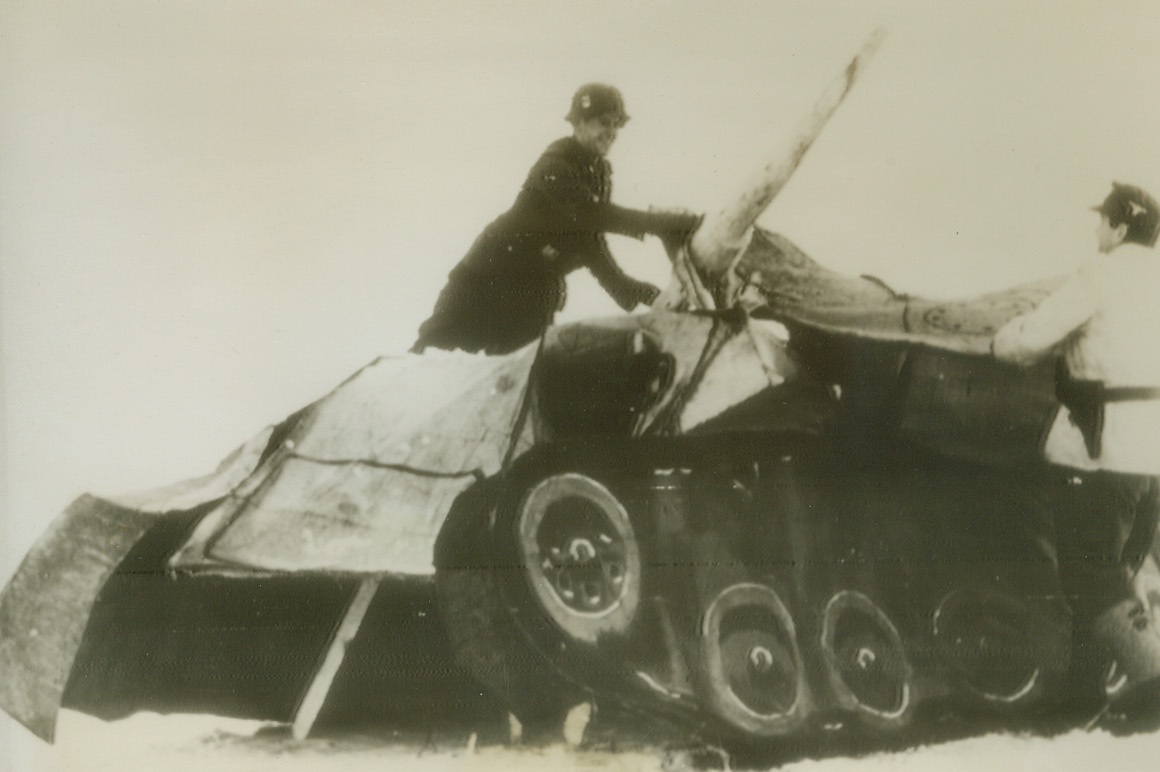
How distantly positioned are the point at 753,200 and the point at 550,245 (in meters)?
0.50

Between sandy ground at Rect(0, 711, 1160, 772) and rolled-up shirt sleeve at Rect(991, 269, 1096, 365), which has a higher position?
rolled-up shirt sleeve at Rect(991, 269, 1096, 365)

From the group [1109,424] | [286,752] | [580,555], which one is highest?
[1109,424]

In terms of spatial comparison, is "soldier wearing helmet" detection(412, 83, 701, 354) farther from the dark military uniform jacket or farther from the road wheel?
the road wheel

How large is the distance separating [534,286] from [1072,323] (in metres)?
1.30

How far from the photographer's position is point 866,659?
7.61ft

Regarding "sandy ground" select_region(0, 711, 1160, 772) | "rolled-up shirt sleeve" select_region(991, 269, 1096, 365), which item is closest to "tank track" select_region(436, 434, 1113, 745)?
"sandy ground" select_region(0, 711, 1160, 772)

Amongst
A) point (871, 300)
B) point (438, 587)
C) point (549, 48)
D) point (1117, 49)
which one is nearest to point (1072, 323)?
point (871, 300)

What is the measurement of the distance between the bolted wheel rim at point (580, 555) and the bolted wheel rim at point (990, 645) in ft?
2.42

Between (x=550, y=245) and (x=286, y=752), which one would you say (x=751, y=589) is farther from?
(x=286, y=752)

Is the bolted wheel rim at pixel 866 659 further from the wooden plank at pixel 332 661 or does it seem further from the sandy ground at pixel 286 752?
the wooden plank at pixel 332 661

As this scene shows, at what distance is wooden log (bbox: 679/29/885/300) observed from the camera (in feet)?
7.91

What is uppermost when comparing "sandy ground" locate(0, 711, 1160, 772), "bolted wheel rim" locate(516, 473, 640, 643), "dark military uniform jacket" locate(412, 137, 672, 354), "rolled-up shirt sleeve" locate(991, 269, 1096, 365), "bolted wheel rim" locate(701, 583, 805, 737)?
"dark military uniform jacket" locate(412, 137, 672, 354)

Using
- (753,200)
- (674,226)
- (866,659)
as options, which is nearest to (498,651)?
(866,659)

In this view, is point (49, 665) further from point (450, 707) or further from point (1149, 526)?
point (1149, 526)
